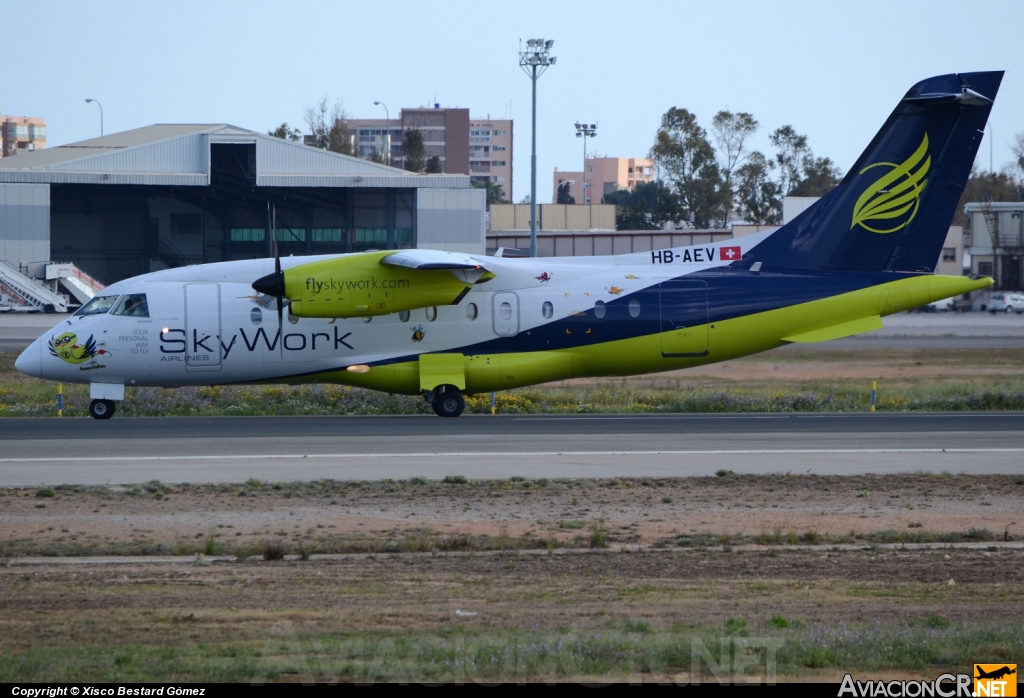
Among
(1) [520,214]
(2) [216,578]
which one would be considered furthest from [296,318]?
(1) [520,214]

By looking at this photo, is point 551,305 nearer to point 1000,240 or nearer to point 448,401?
point 448,401

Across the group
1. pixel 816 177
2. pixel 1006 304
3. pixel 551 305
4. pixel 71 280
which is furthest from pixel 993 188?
pixel 551 305

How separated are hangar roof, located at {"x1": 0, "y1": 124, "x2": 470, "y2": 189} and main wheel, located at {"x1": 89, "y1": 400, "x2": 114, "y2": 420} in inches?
1758

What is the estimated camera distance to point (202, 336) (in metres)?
23.9

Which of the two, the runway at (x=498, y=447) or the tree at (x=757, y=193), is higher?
the tree at (x=757, y=193)

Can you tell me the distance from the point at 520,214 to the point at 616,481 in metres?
77.2

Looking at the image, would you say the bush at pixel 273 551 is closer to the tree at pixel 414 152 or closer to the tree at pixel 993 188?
the tree at pixel 414 152

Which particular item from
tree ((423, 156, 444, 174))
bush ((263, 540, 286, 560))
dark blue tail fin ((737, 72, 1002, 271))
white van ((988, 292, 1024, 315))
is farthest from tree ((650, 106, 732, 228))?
bush ((263, 540, 286, 560))

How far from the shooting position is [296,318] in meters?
23.8

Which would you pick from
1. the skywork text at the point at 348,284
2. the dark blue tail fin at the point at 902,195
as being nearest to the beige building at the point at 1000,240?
the dark blue tail fin at the point at 902,195

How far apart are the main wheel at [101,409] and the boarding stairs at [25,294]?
4253cm

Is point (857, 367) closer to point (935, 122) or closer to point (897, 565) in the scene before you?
point (935, 122)

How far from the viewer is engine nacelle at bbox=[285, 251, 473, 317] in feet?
75.8

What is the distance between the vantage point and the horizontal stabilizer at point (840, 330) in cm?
2436
